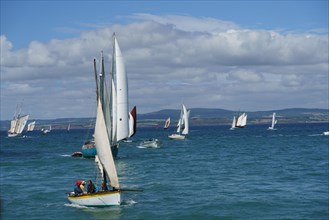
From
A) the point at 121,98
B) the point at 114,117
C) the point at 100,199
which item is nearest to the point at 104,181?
the point at 100,199

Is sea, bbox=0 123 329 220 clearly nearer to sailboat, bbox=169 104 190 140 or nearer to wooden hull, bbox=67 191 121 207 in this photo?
wooden hull, bbox=67 191 121 207

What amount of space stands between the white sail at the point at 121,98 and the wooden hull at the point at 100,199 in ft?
106

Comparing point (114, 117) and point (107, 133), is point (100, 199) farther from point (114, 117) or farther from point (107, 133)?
point (114, 117)

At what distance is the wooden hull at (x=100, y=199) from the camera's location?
3856cm

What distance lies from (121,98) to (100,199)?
1351 inches

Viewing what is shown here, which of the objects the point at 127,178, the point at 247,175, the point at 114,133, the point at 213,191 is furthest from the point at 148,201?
the point at 114,133

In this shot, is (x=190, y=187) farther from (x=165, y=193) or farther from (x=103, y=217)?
(x=103, y=217)

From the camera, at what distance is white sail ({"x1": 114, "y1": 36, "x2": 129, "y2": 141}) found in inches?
2785

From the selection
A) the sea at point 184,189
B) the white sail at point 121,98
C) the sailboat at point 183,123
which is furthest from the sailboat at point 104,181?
the sailboat at point 183,123

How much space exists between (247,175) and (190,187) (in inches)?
451

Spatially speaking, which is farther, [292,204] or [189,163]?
[189,163]

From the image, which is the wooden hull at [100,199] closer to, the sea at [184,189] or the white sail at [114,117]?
the sea at [184,189]

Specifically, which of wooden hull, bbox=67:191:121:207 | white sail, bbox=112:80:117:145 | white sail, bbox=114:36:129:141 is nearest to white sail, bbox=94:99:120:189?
wooden hull, bbox=67:191:121:207

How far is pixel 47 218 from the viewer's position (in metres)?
37.6
